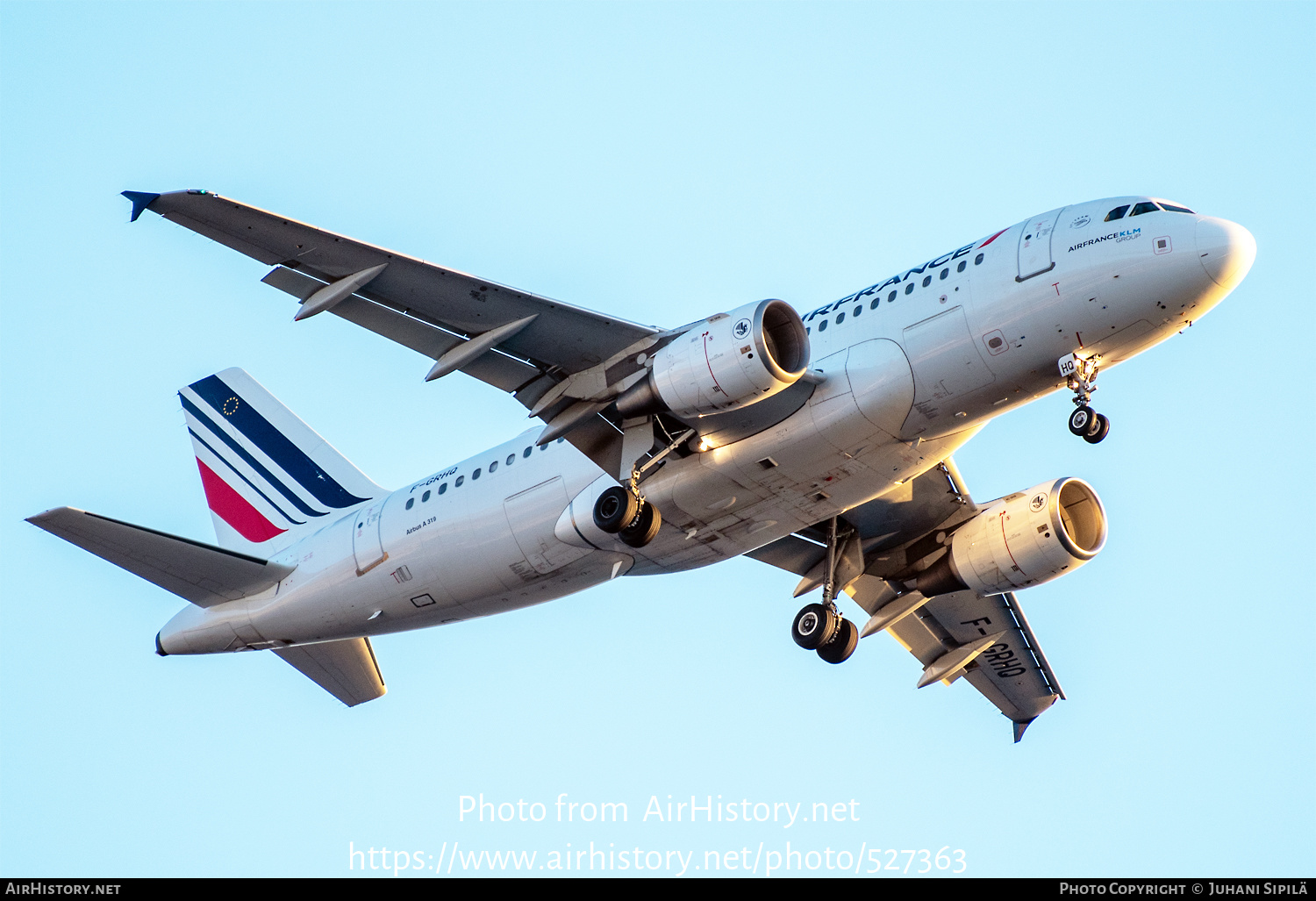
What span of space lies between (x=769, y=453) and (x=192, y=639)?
42.2 feet

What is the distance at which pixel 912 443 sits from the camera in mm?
23922

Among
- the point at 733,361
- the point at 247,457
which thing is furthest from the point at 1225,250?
the point at 247,457

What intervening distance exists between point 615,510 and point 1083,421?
7.58 m

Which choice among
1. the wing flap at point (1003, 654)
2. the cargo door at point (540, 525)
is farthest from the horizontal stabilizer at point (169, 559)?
the wing flap at point (1003, 654)

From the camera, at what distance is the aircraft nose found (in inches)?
867

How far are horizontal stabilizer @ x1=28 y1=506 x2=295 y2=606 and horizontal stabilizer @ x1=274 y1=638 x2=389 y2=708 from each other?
7.43 ft

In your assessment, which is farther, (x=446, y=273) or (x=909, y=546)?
(x=909, y=546)

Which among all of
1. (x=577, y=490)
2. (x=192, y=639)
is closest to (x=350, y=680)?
(x=192, y=639)

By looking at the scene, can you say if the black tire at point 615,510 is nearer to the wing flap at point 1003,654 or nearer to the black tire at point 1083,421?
the black tire at point 1083,421

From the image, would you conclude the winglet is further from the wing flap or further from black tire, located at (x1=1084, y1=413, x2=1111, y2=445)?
the wing flap

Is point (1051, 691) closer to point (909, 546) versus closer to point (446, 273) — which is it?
point (909, 546)

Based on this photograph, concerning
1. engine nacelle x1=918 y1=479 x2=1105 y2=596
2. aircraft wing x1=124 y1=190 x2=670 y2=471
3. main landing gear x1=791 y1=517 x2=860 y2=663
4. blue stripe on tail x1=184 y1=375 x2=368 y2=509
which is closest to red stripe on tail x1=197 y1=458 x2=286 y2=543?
blue stripe on tail x1=184 y1=375 x2=368 y2=509

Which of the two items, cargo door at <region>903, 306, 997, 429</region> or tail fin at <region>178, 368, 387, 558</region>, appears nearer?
cargo door at <region>903, 306, 997, 429</region>
